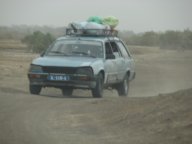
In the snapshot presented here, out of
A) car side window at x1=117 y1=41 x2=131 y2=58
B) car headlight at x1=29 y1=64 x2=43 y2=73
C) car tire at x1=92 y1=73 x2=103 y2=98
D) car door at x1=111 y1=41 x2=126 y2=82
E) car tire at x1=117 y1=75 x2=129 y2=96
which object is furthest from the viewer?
car side window at x1=117 y1=41 x2=131 y2=58

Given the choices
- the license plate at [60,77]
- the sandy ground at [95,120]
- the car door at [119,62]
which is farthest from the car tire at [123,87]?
the sandy ground at [95,120]

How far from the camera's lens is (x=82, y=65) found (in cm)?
1723

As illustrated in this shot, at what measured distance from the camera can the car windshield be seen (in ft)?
60.1

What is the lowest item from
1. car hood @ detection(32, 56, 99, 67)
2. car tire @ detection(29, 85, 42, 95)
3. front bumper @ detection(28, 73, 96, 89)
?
car tire @ detection(29, 85, 42, 95)

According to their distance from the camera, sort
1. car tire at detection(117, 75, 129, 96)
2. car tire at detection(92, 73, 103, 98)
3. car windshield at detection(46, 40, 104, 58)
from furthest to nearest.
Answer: car tire at detection(117, 75, 129, 96), car windshield at detection(46, 40, 104, 58), car tire at detection(92, 73, 103, 98)

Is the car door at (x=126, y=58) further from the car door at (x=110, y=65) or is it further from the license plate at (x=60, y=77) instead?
the license plate at (x=60, y=77)

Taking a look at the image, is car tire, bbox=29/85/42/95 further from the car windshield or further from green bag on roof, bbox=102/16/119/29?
green bag on roof, bbox=102/16/119/29

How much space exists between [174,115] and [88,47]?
7.76 m

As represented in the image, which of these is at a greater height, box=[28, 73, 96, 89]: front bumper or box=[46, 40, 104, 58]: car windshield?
box=[46, 40, 104, 58]: car windshield

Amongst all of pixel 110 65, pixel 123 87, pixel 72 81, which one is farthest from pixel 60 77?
pixel 123 87

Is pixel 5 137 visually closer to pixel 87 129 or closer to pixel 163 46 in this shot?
pixel 87 129

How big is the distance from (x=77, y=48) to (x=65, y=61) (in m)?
1.12

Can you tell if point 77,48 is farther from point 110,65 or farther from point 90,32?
point 90,32

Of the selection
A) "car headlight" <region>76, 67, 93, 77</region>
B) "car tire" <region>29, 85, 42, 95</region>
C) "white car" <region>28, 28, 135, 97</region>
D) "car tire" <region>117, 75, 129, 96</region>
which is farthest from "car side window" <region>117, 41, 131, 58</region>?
"car tire" <region>29, 85, 42, 95</region>
